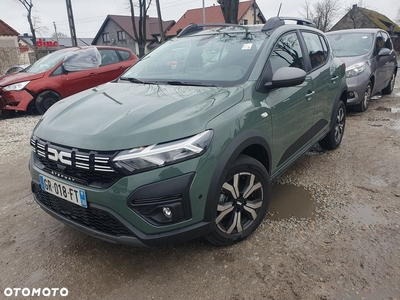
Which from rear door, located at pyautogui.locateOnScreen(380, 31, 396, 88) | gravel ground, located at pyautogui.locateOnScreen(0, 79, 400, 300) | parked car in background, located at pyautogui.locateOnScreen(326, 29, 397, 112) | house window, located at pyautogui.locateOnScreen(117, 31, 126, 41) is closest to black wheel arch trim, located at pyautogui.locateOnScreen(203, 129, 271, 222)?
gravel ground, located at pyautogui.locateOnScreen(0, 79, 400, 300)

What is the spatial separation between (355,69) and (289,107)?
4.19 meters

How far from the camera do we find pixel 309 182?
3.70m

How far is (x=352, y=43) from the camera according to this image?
7.21m

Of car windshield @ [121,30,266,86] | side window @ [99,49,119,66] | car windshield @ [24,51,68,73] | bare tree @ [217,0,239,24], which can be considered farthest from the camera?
bare tree @ [217,0,239,24]

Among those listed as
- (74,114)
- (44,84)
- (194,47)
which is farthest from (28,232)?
(44,84)

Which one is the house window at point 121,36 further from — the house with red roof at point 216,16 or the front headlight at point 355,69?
the front headlight at point 355,69

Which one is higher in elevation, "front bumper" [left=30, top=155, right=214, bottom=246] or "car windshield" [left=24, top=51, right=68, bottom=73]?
"car windshield" [left=24, top=51, right=68, bottom=73]

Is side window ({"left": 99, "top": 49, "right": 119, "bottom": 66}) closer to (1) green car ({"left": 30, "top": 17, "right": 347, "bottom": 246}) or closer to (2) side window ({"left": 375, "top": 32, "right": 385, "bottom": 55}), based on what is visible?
(1) green car ({"left": 30, "top": 17, "right": 347, "bottom": 246})

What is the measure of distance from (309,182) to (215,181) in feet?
6.46

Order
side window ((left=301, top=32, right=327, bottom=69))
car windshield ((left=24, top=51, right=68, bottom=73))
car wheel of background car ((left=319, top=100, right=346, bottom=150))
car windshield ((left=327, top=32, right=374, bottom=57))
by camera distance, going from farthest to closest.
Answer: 1. car windshield ((left=24, top=51, right=68, bottom=73))
2. car windshield ((left=327, top=32, right=374, bottom=57))
3. car wheel of background car ((left=319, top=100, right=346, bottom=150))
4. side window ((left=301, top=32, right=327, bottom=69))

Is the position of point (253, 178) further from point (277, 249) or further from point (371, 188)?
point (371, 188)

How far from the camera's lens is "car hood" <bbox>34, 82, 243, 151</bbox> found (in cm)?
200

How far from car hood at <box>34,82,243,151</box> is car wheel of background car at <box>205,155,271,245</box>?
1.54 ft

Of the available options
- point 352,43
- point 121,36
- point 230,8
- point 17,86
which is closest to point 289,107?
point 352,43
